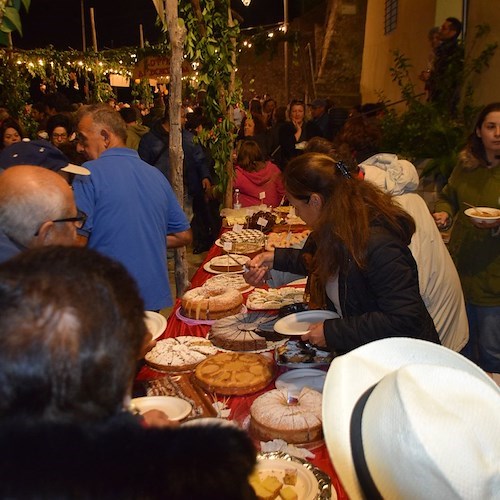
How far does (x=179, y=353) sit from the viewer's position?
2.47 meters

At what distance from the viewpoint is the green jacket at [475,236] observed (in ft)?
11.3

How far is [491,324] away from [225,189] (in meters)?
3.57

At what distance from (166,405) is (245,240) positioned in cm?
267

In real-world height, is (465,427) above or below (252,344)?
above

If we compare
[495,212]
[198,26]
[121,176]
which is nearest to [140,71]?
[198,26]

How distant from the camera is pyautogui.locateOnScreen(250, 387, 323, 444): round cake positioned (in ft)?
5.98

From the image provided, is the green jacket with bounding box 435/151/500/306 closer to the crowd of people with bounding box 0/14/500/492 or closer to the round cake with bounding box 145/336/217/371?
the crowd of people with bounding box 0/14/500/492

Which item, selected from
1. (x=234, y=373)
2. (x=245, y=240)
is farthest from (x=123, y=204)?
(x=245, y=240)

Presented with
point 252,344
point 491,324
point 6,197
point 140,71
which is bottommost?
point 491,324

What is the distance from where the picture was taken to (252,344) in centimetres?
254

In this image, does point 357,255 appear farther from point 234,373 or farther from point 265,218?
point 265,218

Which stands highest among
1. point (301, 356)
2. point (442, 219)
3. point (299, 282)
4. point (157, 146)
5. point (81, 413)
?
point (81, 413)

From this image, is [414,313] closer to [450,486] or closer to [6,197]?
[450,486]

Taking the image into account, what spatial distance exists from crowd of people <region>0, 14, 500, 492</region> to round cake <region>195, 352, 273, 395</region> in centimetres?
25
